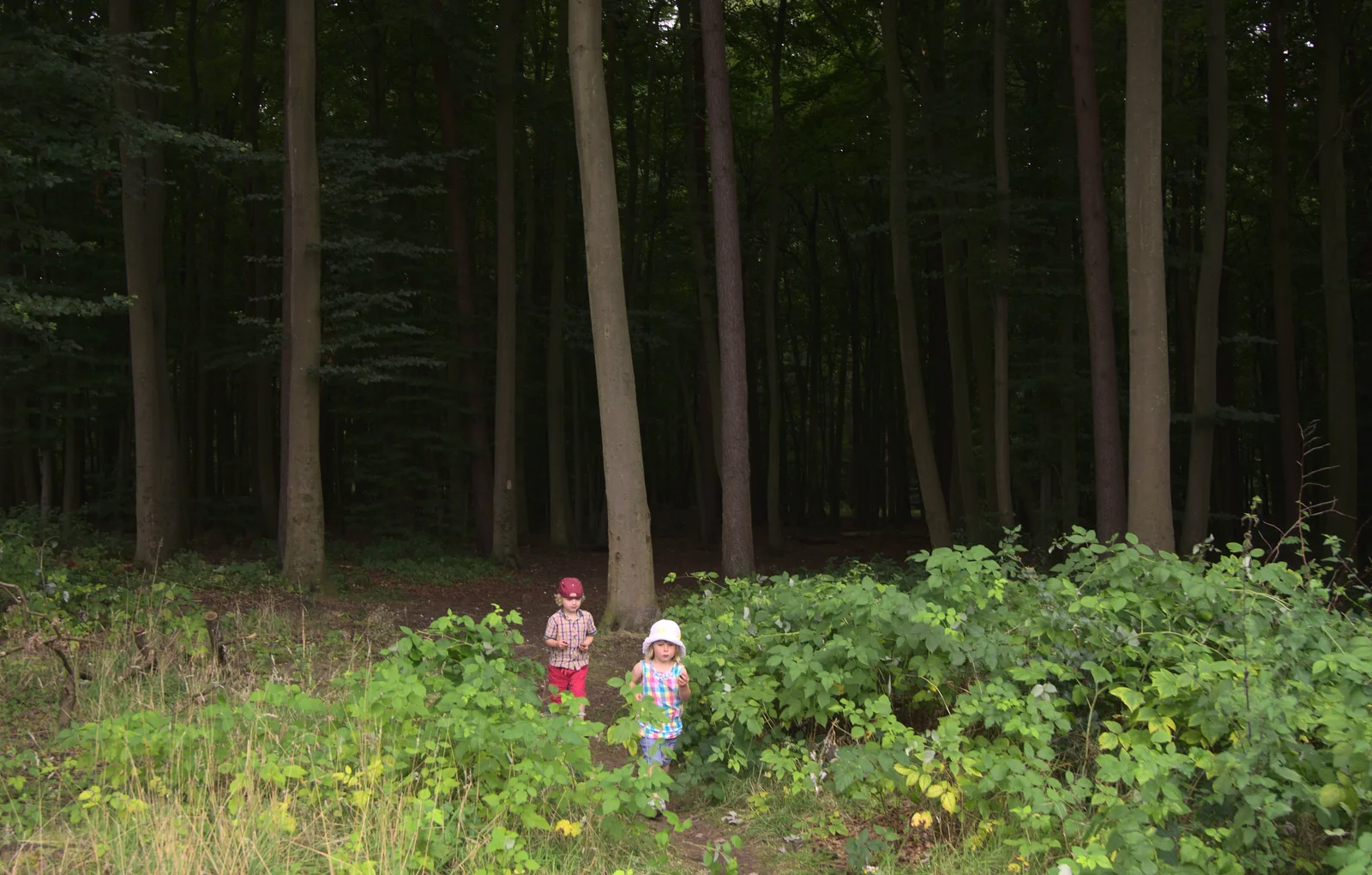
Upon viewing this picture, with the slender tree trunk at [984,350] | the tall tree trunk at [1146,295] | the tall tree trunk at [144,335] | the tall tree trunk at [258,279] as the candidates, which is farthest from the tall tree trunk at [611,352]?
the tall tree trunk at [258,279]

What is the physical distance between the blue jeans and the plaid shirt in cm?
110

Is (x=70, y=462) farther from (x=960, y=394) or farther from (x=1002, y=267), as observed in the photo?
(x=1002, y=267)

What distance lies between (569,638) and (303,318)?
8.19 meters

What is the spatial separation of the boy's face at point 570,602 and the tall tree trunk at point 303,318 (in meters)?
7.42

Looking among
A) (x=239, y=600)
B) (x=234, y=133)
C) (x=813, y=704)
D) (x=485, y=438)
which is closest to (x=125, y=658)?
(x=239, y=600)

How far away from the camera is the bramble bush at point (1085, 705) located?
463 centimetres

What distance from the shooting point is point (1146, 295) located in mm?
11977

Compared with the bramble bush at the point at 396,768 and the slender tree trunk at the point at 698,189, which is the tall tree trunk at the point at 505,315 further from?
the bramble bush at the point at 396,768

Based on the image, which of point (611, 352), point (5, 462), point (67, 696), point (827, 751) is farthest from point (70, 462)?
point (827, 751)

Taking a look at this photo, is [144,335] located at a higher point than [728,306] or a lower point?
lower

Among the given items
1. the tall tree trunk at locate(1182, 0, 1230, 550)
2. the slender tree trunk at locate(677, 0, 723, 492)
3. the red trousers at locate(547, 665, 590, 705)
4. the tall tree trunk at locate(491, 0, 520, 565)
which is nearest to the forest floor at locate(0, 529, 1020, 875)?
the red trousers at locate(547, 665, 590, 705)

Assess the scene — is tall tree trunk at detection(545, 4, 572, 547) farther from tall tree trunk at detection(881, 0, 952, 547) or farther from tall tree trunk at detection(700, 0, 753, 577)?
tall tree trunk at detection(700, 0, 753, 577)

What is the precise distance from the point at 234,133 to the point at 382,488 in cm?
1125

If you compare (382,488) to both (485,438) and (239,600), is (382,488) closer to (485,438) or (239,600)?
(485,438)
